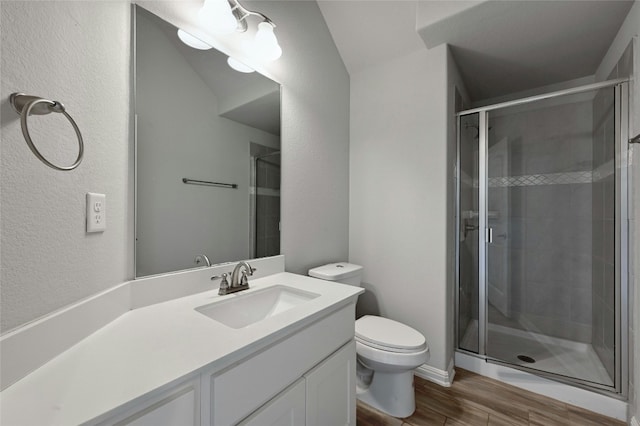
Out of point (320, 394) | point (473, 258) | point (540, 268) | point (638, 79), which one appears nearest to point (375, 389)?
point (320, 394)

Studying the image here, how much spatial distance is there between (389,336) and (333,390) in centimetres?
55

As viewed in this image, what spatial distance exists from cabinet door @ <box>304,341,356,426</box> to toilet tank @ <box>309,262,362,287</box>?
0.51 meters

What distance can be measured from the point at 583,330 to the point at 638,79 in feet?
5.64

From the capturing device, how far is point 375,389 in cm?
160

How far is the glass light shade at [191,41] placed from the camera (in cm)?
115

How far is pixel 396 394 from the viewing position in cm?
152

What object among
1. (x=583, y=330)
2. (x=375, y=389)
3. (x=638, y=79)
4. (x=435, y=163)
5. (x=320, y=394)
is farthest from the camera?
(x=583, y=330)

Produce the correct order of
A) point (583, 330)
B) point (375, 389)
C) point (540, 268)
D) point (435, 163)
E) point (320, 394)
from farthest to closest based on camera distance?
point (540, 268)
point (583, 330)
point (435, 163)
point (375, 389)
point (320, 394)

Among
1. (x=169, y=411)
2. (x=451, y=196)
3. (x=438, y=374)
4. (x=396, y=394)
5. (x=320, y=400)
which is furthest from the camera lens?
(x=451, y=196)

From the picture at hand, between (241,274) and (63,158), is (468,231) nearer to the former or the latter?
(241,274)


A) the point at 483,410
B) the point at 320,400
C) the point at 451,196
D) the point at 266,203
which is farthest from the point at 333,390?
the point at 451,196

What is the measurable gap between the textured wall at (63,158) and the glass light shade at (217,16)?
31cm

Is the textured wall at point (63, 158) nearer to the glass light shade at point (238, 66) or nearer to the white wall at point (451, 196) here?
the glass light shade at point (238, 66)

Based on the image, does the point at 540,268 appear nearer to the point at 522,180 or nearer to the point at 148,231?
the point at 522,180
